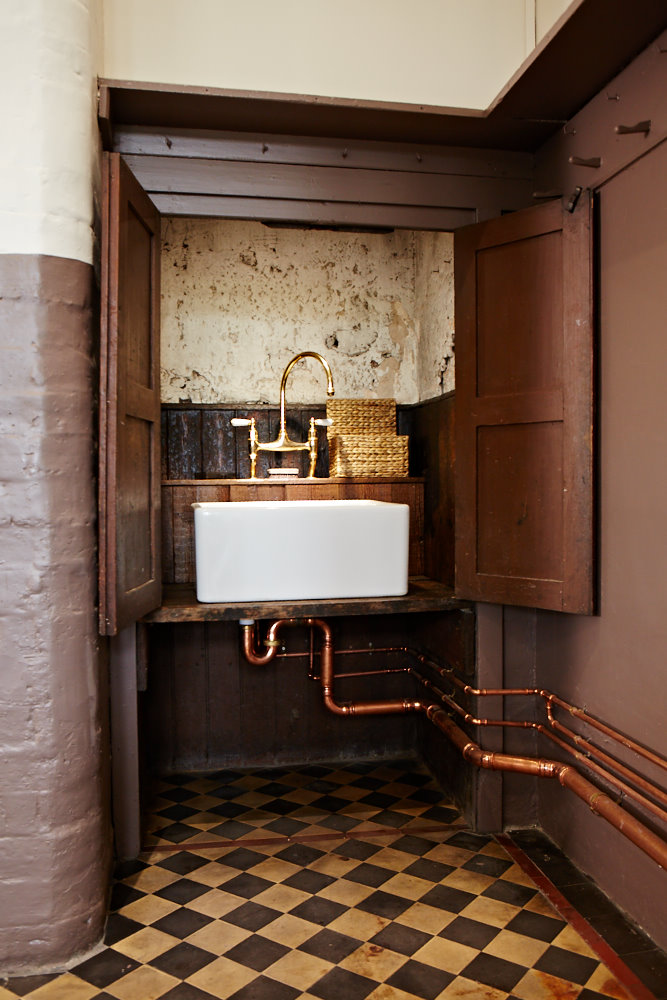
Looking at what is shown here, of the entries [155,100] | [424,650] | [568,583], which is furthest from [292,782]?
[155,100]

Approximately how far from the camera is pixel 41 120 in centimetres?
188

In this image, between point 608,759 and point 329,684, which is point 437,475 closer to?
point 329,684

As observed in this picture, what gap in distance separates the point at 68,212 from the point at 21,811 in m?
1.52

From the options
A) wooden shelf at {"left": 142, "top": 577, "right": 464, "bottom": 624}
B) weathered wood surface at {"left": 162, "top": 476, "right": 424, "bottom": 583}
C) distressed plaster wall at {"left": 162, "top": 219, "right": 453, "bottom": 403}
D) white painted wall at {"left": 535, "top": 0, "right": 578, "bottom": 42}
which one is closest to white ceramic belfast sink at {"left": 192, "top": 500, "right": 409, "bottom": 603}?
wooden shelf at {"left": 142, "top": 577, "right": 464, "bottom": 624}

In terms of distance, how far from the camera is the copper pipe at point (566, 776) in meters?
1.77

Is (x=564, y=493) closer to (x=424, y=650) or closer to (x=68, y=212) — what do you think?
(x=424, y=650)

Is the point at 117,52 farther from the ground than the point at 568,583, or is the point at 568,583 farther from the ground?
the point at 117,52

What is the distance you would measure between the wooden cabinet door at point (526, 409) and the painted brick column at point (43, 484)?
122cm

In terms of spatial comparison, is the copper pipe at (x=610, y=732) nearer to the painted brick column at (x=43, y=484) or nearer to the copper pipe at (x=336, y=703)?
the copper pipe at (x=336, y=703)

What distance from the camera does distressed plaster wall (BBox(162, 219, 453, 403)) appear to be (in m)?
3.20

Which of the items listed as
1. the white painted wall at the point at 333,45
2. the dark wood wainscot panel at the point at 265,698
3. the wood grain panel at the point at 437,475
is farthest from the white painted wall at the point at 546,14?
the dark wood wainscot panel at the point at 265,698

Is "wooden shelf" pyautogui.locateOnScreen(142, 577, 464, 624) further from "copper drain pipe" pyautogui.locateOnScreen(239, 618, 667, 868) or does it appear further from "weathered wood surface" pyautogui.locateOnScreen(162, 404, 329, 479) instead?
"weathered wood surface" pyautogui.locateOnScreen(162, 404, 329, 479)

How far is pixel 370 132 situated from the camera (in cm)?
239

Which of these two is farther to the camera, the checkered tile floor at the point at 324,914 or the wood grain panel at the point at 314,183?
the wood grain panel at the point at 314,183
